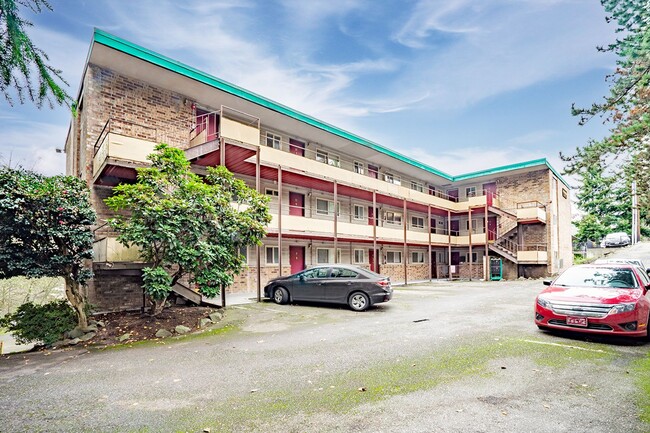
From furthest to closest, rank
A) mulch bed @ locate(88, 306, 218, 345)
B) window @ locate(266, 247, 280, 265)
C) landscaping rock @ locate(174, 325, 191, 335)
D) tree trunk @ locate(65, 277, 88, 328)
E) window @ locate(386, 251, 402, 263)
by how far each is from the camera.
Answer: window @ locate(386, 251, 402, 263) < window @ locate(266, 247, 280, 265) < landscaping rock @ locate(174, 325, 191, 335) < tree trunk @ locate(65, 277, 88, 328) < mulch bed @ locate(88, 306, 218, 345)

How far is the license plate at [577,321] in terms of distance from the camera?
648 cm

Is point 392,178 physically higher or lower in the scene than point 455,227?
higher

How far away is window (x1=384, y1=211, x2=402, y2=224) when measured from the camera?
25.3 meters

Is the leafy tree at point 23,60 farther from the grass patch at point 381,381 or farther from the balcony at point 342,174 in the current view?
the balcony at point 342,174

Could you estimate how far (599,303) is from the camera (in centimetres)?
646

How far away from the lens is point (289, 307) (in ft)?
37.6

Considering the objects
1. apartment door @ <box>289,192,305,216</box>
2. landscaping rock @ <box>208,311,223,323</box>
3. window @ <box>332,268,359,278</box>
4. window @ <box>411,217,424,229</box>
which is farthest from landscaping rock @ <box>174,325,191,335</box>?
window @ <box>411,217,424,229</box>

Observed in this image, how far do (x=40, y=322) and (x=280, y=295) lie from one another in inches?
259

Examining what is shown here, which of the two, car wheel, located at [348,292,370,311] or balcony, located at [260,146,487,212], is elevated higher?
balcony, located at [260,146,487,212]

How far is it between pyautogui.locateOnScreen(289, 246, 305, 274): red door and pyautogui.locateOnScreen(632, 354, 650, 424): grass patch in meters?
14.7

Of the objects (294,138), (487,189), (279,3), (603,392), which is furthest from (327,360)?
(487,189)

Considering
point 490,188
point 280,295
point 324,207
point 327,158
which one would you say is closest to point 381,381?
point 280,295

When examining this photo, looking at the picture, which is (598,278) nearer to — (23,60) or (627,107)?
(627,107)

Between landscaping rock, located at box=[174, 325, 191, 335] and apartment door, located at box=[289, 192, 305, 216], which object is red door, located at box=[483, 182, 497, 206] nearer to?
apartment door, located at box=[289, 192, 305, 216]
